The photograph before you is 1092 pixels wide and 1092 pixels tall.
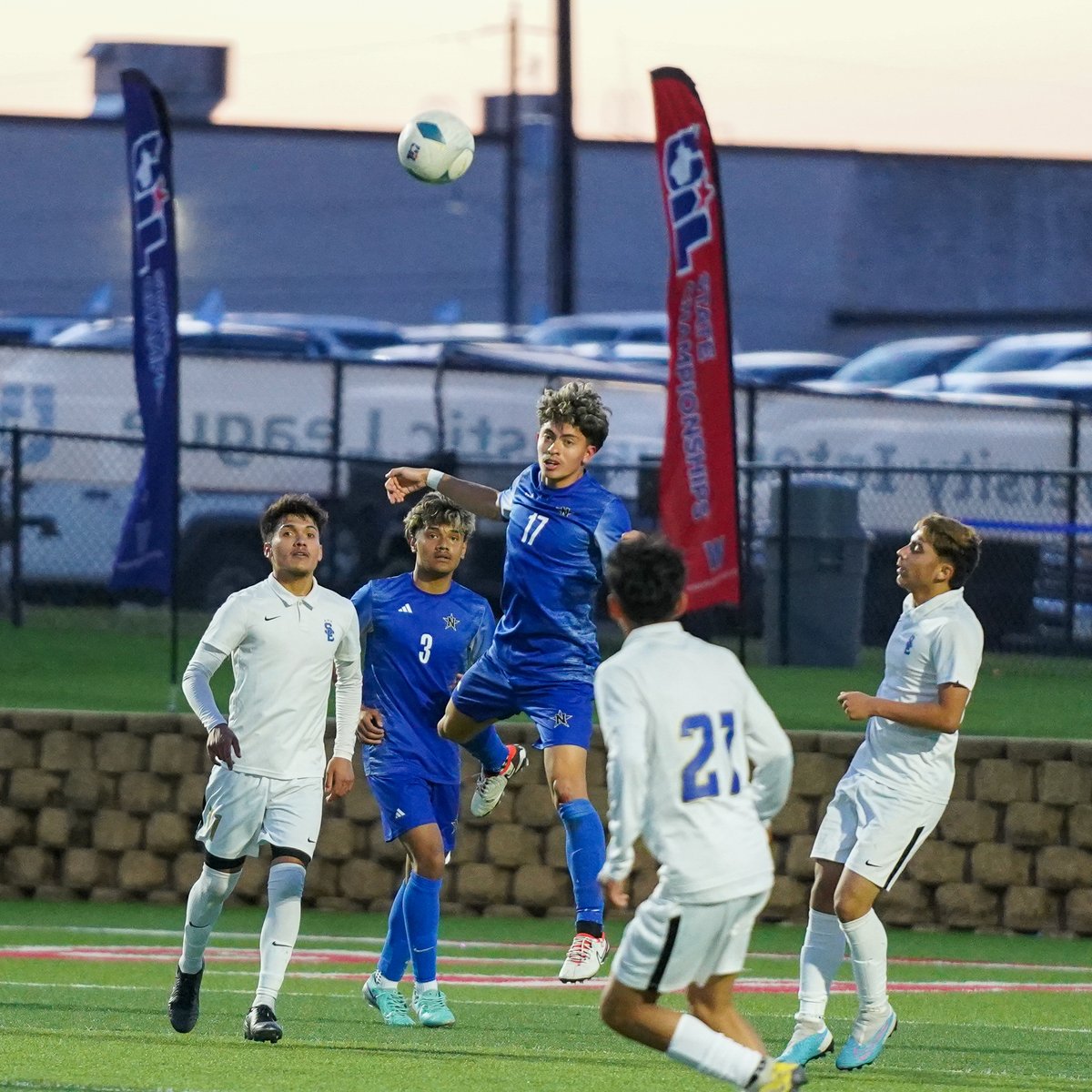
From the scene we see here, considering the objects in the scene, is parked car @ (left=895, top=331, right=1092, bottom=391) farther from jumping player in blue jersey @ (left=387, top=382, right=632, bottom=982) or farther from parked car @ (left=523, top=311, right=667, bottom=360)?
jumping player in blue jersey @ (left=387, top=382, right=632, bottom=982)

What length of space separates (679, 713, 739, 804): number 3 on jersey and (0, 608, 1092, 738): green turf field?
8.22 meters

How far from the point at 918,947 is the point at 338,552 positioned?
7.03 meters

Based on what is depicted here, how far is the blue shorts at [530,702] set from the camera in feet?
30.3

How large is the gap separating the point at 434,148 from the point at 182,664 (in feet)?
21.4

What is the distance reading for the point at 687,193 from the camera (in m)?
14.7

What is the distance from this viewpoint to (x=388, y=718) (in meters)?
9.52

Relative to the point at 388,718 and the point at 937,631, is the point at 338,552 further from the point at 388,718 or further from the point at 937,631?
the point at 937,631

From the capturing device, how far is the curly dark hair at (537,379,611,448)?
9016 millimetres

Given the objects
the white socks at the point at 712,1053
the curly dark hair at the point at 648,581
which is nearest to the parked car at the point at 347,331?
the curly dark hair at the point at 648,581

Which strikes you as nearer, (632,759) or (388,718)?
(632,759)

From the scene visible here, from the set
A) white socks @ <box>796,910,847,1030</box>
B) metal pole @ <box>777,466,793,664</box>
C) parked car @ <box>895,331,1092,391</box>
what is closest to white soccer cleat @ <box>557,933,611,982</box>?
white socks @ <box>796,910,847,1030</box>

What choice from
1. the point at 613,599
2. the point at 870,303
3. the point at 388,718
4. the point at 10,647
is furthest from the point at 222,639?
the point at 870,303

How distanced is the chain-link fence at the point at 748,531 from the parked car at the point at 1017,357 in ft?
23.1

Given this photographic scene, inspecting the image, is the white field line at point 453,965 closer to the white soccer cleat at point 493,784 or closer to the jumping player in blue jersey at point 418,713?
the white soccer cleat at point 493,784
